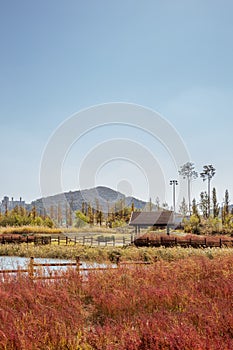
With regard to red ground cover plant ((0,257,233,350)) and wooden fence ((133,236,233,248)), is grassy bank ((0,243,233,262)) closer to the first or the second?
wooden fence ((133,236,233,248))

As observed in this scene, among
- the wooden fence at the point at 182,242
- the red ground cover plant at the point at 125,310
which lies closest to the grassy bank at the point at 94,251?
the wooden fence at the point at 182,242

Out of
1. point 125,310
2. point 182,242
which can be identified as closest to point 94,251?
point 182,242

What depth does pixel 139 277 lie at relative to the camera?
874 centimetres

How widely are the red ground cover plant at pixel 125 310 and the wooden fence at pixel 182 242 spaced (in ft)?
48.7

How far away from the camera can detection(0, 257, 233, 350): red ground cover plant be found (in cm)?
464

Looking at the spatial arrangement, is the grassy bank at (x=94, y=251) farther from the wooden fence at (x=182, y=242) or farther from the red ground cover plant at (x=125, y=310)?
the red ground cover plant at (x=125, y=310)

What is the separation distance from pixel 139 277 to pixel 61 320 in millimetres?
3407

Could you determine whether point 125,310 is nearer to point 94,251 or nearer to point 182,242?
point 94,251

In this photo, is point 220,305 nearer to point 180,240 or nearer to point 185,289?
point 185,289

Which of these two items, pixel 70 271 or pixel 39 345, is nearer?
pixel 39 345

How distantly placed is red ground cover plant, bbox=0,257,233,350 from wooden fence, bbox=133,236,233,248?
48.7 feet

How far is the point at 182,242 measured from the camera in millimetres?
25766

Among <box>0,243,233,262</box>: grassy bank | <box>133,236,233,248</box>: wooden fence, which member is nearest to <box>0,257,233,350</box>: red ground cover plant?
<box>0,243,233,262</box>: grassy bank

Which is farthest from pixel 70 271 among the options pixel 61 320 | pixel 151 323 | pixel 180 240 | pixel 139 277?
pixel 180 240
